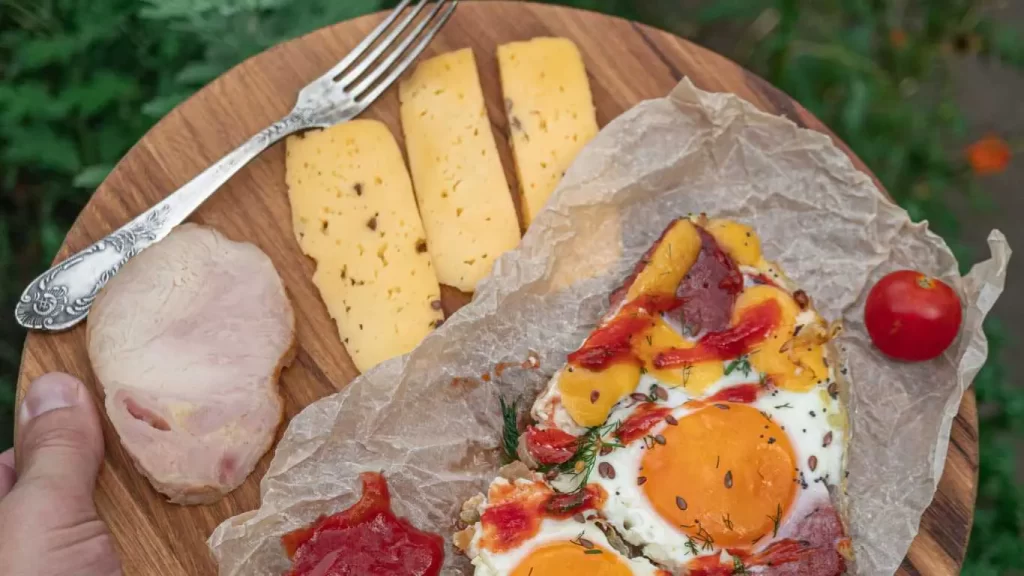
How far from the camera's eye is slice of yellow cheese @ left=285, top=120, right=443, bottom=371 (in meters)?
3.17

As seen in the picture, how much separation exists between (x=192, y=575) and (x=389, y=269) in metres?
1.28

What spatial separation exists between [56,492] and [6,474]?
0.52m

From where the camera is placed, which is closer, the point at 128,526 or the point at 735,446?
the point at 735,446

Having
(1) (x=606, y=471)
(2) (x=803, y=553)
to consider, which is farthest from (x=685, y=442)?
(2) (x=803, y=553)

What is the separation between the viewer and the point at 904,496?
10.1ft

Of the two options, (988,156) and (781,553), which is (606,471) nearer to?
(781,553)

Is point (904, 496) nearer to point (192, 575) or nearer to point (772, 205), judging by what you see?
point (772, 205)

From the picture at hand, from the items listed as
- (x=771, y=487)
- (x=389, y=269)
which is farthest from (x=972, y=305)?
(x=389, y=269)

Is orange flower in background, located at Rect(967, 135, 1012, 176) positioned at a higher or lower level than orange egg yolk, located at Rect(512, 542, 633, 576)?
lower

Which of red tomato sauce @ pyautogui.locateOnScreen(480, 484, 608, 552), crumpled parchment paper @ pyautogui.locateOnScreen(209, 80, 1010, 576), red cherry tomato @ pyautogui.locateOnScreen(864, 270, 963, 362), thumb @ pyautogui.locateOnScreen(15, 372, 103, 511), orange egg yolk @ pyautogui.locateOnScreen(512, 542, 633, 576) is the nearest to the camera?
orange egg yolk @ pyautogui.locateOnScreen(512, 542, 633, 576)

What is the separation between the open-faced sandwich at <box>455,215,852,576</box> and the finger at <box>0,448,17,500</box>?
1736 millimetres

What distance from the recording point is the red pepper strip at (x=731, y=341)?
3043 millimetres

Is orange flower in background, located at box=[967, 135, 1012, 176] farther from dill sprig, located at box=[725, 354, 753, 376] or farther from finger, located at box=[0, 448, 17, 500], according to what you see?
finger, located at box=[0, 448, 17, 500]

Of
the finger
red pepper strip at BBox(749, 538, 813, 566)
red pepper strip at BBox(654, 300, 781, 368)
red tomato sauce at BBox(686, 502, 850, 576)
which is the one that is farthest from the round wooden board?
red pepper strip at BBox(654, 300, 781, 368)
